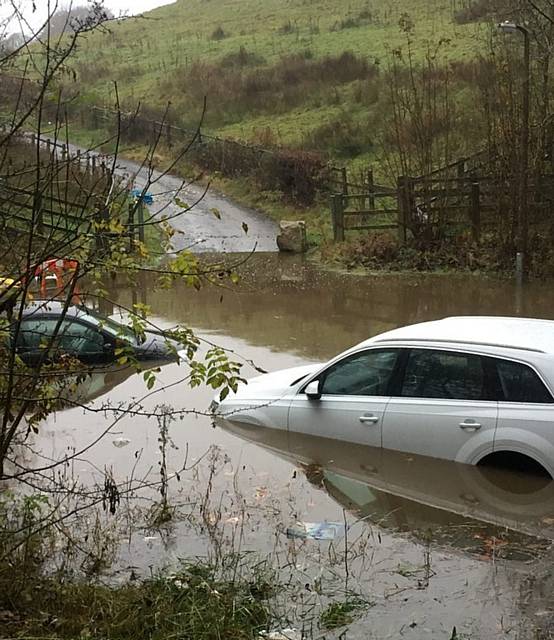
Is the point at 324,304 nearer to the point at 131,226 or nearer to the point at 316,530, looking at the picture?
the point at 316,530

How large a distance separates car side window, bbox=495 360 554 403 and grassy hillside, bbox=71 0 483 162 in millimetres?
25402

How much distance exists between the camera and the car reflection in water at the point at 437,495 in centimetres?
739

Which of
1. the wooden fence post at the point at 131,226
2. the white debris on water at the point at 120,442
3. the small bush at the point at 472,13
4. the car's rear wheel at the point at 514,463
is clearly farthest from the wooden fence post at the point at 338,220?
the small bush at the point at 472,13

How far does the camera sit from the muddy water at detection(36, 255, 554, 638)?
5992 mm

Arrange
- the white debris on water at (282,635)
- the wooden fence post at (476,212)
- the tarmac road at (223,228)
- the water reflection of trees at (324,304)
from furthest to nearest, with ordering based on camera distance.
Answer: the tarmac road at (223,228) → the wooden fence post at (476,212) → the water reflection of trees at (324,304) → the white debris on water at (282,635)

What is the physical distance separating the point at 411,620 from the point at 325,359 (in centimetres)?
866

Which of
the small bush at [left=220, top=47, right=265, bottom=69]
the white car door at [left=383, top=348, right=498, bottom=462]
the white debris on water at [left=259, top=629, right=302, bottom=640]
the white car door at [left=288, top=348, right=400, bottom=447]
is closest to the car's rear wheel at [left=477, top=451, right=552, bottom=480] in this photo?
the white car door at [left=383, top=348, right=498, bottom=462]

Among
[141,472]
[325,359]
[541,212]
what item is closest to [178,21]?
[541,212]

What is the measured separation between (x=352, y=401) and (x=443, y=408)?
1.05 metres

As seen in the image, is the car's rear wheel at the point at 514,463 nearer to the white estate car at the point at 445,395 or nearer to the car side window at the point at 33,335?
the white estate car at the point at 445,395

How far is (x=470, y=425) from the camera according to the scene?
26.7 ft

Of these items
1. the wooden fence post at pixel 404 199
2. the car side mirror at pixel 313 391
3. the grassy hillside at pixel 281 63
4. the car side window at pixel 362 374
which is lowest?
the car side mirror at pixel 313 391

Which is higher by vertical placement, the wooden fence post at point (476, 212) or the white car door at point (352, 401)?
the wooden fence post at point (476, 212)

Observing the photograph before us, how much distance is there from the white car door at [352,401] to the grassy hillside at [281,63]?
23961 millimetres
